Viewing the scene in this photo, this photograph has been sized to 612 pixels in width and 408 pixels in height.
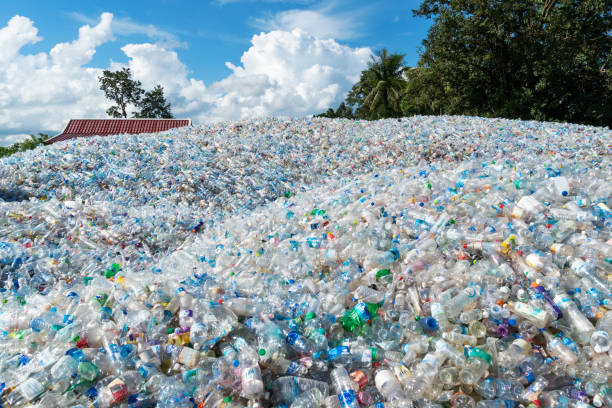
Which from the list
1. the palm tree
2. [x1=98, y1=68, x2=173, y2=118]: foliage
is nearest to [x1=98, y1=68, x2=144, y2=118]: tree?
[x1=98, y1=68, x2=173, y2=118]: foliage

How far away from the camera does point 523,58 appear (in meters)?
15.0

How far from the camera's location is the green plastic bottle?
2240 mm

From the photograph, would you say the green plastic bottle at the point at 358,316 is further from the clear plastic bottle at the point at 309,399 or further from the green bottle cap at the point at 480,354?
the green bottle cap at the point at 480,354

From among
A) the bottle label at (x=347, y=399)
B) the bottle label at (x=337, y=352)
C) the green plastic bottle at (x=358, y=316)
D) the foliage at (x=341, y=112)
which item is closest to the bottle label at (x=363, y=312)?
the green plastic bottle at (x=358, y=316)

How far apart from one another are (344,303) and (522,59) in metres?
16.6

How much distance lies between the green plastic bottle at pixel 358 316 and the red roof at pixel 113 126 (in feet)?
61.6

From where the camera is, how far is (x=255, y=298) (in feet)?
8.16

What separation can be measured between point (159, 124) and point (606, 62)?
67.1ft

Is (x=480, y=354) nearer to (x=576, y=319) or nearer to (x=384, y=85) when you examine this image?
(x=576, y=319)

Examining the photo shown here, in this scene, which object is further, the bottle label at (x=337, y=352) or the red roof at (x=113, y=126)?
the red roof at (x=113, y=126)

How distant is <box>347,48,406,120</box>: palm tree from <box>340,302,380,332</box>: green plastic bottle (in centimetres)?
2502

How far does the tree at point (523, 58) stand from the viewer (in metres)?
14.1

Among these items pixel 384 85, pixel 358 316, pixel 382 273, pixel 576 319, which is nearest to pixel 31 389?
pixel 358 316

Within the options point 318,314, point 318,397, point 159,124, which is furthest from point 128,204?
point 159,124
